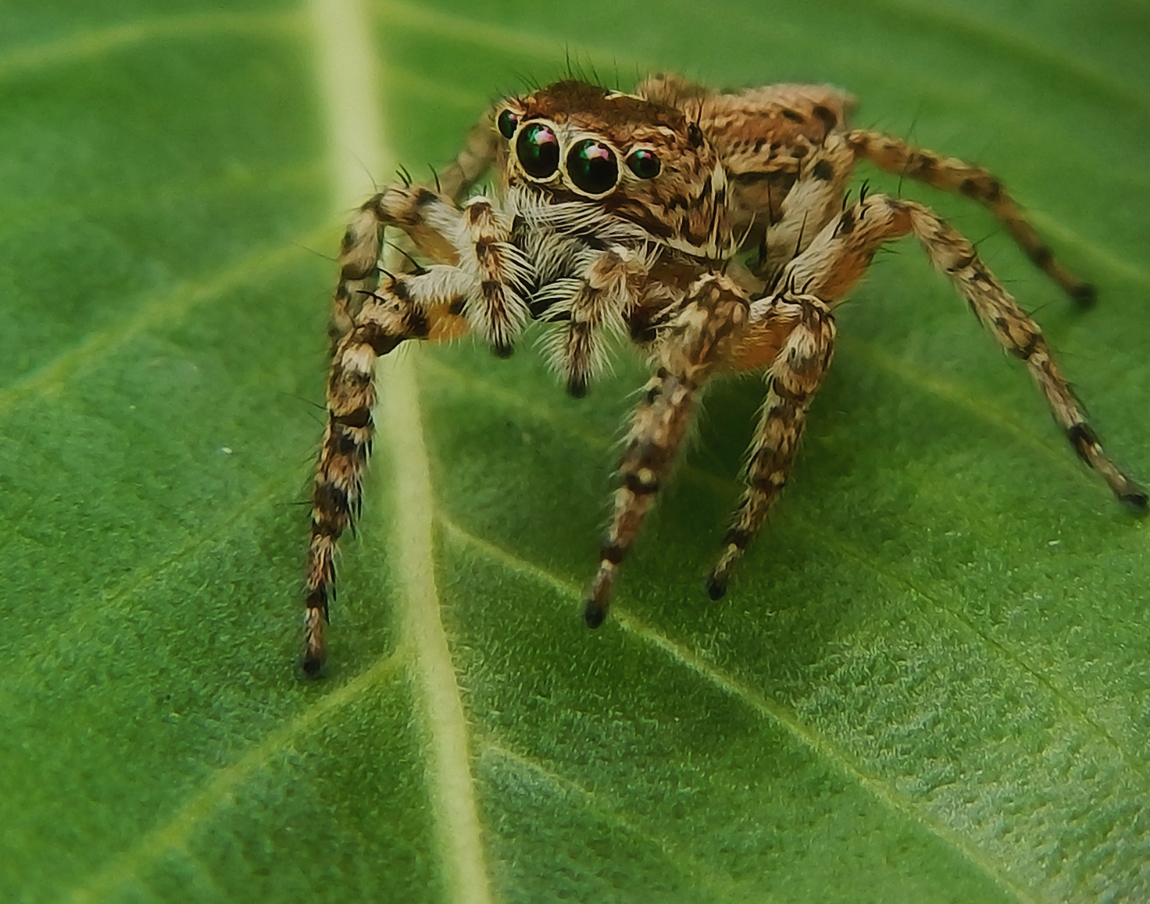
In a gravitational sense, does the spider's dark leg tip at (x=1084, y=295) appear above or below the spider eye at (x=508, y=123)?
below

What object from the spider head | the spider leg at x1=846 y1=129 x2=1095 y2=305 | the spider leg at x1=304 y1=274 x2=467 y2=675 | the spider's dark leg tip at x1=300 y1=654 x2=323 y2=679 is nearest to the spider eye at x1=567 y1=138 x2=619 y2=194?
the spider head

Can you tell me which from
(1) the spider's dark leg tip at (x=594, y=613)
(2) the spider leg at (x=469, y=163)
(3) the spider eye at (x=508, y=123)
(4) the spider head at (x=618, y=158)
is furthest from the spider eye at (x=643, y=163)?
(1) the spider's dark leg tip at (x=594, y=613)

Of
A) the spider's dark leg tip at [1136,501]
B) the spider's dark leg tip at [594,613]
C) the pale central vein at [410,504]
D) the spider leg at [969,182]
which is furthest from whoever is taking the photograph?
the spider leg at [969,182]

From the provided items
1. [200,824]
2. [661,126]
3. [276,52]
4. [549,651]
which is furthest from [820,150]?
[200,824]

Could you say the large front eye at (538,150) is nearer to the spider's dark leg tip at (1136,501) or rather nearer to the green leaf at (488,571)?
the green leaf at (488,571)

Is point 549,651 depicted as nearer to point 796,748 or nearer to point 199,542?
point 796,748

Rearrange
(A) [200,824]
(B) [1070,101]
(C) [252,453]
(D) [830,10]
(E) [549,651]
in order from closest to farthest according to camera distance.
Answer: (A) [200,824]
(E) [549,651]
(C) [252,453]
(B) [1070,101]
(D) [830,10]
